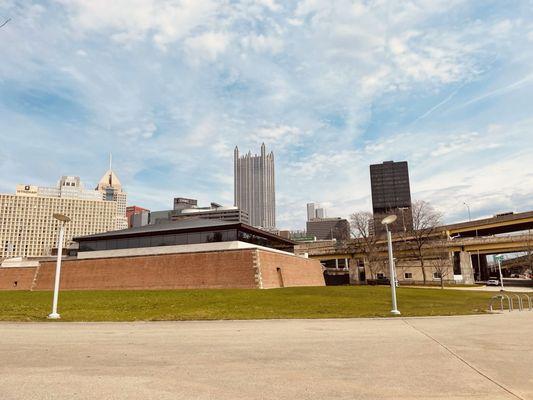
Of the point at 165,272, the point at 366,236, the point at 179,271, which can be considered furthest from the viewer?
the point at 366,236

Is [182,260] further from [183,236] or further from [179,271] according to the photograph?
[183,236]

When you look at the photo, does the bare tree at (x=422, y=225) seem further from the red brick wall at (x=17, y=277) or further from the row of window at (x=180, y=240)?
the red brick wall at (x=17, y=277)

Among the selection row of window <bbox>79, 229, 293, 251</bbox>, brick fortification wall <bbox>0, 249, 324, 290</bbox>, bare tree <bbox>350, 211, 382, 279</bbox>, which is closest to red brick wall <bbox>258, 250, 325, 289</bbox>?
brick fortification wall <bbox>0, 249, 324, 290</bbox>

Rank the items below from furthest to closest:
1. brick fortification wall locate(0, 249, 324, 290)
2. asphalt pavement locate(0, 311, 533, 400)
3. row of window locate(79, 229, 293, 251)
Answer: row of window locate(79, 229, 293, 251)
brick fortification wall locate(0, 249, 324, 290)
asphalt pavement locate(0, 311, 533, 400)

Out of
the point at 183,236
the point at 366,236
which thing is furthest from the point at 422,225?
the point at 183,236

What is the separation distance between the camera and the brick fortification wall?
43500 millimetres

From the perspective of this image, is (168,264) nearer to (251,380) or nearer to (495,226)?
(251,380)

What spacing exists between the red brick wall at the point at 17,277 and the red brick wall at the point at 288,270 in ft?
124

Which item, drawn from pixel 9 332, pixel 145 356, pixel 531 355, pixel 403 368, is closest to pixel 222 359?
pixel 145 356

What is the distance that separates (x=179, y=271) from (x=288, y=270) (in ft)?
46.9

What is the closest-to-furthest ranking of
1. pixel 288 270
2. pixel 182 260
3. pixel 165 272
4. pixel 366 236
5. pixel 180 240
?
1. pixel 182 260
2. pixel 165 272
3. pixel 180 240
4. pixel 288 270
5. pixel 366 236

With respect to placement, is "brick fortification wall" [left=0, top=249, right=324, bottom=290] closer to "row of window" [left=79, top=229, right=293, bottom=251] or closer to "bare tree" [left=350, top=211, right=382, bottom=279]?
"row of window" [left=79, top=229, right=293, bottom=251]

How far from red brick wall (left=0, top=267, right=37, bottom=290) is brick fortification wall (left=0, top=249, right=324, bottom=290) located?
1839 mm

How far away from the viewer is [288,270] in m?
53.0
